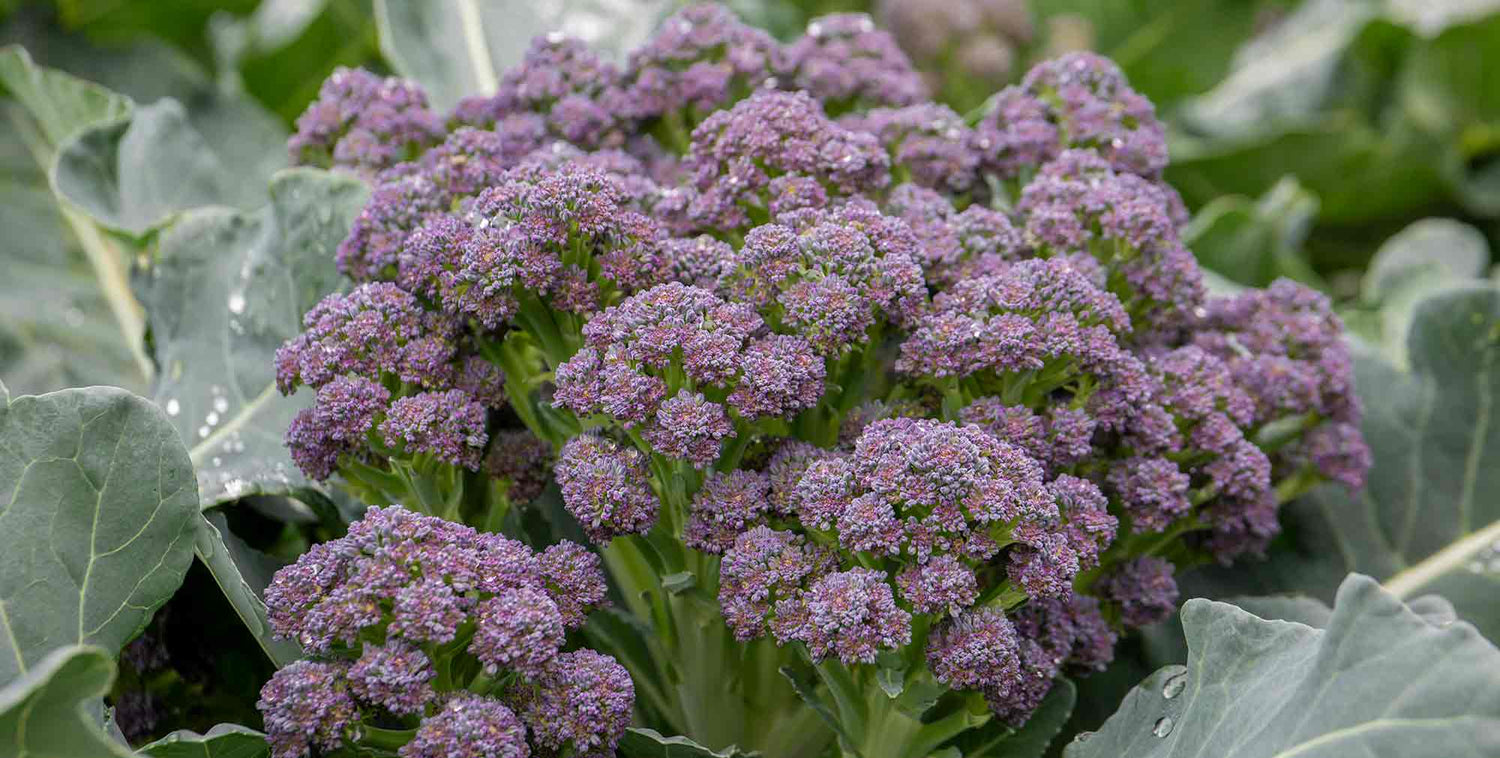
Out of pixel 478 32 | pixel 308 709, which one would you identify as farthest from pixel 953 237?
pixel 478 32

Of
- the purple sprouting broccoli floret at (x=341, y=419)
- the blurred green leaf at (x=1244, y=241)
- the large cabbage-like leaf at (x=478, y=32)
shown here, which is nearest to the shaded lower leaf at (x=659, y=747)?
the purple sprouting broccoli floret at (x=341, y=419)

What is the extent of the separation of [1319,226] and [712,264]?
1.96m

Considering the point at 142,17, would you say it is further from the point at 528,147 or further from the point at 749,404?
the point at 749,404

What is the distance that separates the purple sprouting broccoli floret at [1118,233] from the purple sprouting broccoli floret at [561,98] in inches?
14.8

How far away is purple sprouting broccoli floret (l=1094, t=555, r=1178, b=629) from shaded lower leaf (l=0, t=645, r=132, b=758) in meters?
0.70

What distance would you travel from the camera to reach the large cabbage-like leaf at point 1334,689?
0.67m

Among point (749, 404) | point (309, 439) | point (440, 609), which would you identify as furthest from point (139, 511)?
point (749, 404)

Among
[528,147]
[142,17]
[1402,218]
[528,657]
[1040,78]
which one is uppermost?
[142,17]

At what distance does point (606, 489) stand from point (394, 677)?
0.17 m

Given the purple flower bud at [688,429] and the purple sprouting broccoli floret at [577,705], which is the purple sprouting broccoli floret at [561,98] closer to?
the purple flower bud at [688,429]

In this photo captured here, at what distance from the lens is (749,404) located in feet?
2.66

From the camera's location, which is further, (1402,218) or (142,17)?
(1402,218)

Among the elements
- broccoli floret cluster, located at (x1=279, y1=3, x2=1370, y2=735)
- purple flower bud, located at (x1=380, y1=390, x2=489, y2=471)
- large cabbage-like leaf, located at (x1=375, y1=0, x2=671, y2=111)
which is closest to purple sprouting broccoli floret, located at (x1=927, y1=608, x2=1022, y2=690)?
broccoli floret cluster, located at (x1=279, y1=3, x2=1370, y2=735)

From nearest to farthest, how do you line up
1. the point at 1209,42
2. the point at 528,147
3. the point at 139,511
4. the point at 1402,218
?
the point at 139,511, the point at 528,147, the point at 1402,218, the point at 1209,42
